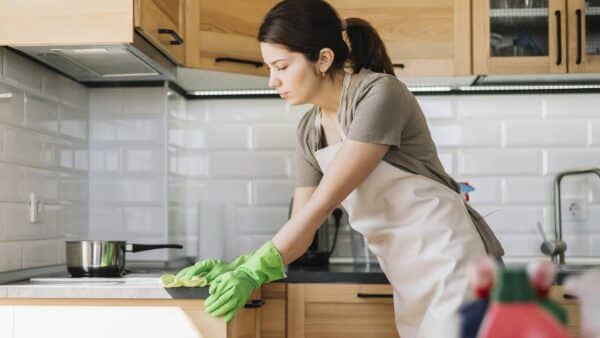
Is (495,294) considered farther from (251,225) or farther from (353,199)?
(251,225)

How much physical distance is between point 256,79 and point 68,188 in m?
0.71

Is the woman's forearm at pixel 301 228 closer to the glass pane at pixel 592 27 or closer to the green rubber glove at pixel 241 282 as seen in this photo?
the green rubber glove at pixel 241 282

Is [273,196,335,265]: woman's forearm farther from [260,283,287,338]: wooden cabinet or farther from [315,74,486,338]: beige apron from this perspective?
[260,283,287,338]: wooden cabinet

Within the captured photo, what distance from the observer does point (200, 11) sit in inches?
103

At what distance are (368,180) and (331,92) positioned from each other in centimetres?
24

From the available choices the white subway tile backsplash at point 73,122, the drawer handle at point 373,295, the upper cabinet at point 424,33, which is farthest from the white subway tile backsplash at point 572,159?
the white subway tile backsplash at point 73,122

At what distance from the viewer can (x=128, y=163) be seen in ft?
9.37

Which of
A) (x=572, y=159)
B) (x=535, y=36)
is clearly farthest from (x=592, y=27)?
(x=572, y=159)

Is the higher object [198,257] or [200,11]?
[200,11]

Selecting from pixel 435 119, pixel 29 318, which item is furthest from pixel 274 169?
pixel 29 318

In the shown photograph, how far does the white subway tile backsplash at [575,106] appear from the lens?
2.91m

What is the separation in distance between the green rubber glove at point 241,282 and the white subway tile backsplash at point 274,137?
114cm

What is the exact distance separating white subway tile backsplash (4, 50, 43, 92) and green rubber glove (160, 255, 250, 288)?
28.7 inches

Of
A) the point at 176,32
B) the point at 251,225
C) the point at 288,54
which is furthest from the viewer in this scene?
the point at 251,225
